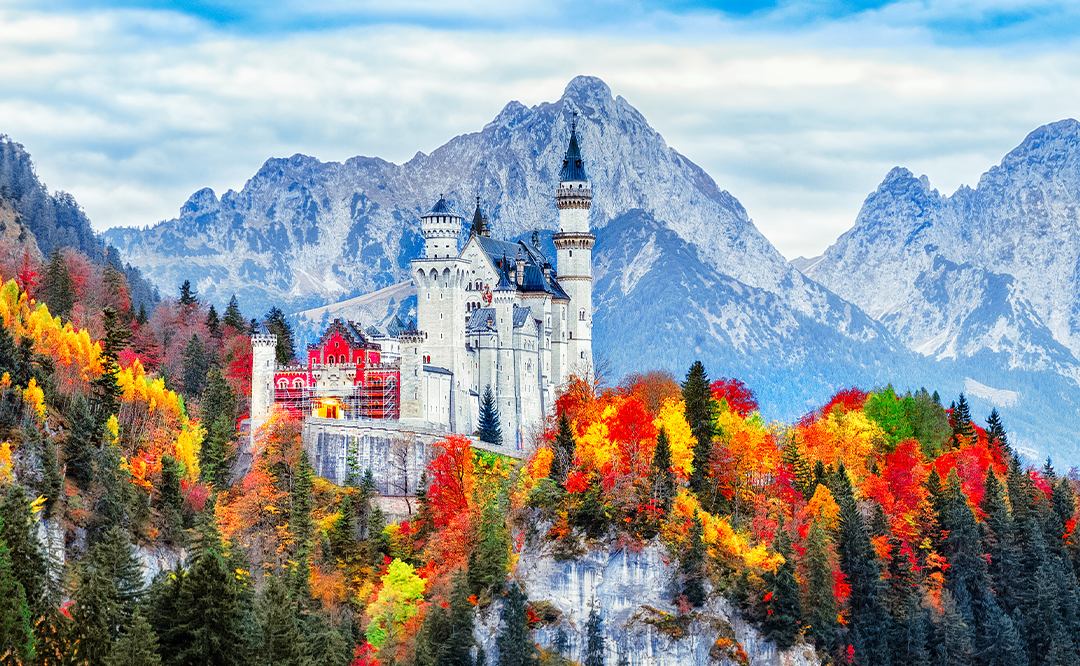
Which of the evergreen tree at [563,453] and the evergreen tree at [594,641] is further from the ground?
the evergreen tree at [563,453]

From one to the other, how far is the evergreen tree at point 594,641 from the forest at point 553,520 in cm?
13

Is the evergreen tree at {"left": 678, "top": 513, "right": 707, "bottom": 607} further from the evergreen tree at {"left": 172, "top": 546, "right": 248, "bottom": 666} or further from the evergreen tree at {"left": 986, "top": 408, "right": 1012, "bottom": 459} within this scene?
the evergreen tree at {"left": 986, "top": 408, "right": 1012, "bottom": 459}

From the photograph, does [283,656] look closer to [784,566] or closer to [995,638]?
[784,566]

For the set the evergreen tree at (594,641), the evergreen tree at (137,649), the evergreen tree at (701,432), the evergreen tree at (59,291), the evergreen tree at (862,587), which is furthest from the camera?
the evergreen tree at (59,291)

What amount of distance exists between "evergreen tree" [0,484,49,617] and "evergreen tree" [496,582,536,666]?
27.1 meters

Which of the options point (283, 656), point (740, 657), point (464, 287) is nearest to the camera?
point (283, 656)

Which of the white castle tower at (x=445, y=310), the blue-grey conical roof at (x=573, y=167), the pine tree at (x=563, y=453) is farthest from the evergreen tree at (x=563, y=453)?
the blue-grey conical roof at (x=573, y=167)

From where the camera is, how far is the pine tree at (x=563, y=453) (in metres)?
85.1

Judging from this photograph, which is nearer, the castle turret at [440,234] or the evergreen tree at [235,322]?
the castle turret at [440,234]

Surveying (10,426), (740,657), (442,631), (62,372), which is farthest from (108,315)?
(740,657)

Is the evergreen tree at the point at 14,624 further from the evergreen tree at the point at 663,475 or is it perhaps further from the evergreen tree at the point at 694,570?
the evergreen tree at the point at 694,570

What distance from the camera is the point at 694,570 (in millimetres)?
82000

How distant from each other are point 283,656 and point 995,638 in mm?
50013

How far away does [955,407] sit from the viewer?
112750 mm
